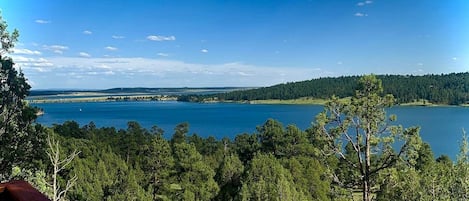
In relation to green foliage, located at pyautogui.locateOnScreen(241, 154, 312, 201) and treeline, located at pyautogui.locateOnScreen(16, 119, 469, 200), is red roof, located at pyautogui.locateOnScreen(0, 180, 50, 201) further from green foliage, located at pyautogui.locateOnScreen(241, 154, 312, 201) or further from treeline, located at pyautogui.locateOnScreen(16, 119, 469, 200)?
green foliage, located at pyautogui.locateOnScreen(241, 154, 312, 201)

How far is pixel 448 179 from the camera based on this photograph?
1141 centimetres

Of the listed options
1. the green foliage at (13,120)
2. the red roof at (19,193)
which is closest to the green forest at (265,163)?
the green foliage at (13,120)

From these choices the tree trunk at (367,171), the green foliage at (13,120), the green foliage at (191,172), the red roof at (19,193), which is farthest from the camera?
the green foliage at (191,172)

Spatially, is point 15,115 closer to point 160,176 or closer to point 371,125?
point 371,125

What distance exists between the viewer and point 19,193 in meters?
1.78

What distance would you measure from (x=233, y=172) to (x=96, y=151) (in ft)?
47.3

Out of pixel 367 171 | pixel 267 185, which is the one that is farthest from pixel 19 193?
pixel 267 185

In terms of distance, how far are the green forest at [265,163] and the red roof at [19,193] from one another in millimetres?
5144

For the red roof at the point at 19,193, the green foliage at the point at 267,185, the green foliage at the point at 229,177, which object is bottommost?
the green foliage at the point at 229,177

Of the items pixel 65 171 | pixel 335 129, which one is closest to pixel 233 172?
pixel 65 171

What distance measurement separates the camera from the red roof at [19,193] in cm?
174

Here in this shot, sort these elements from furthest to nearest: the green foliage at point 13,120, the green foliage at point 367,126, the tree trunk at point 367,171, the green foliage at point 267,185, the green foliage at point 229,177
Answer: the green foliage at point 229,177 → the green foliage at point 267,185 → the tree trunk at point 367,171 → the green foliage at point 367,126 → the green foliage at point 13,120

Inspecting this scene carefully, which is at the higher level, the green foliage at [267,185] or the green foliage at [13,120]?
the green foliage at [13,120]

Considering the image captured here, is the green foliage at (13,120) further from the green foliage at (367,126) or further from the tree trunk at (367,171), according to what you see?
the tree trunk at (367,171)
